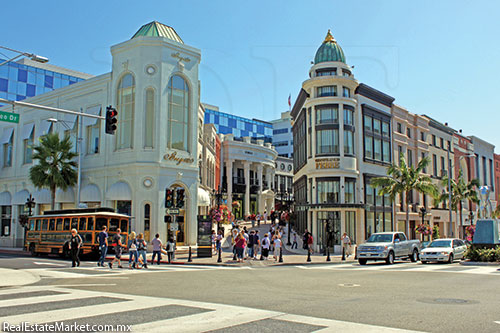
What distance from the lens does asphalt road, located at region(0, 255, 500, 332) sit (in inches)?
347

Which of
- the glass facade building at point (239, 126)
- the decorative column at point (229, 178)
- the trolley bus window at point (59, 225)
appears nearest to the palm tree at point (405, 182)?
the trolley bus window at point (59, 225)

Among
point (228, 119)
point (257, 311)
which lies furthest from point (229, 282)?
point (228, 119)

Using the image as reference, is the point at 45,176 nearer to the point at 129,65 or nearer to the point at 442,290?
the point at 129,65

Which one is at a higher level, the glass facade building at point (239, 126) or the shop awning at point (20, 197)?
the glass facade building at point (239, 126)

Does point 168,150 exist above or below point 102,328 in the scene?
above

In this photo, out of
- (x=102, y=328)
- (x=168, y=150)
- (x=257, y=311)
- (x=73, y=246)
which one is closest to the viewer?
(x=102, y=328)

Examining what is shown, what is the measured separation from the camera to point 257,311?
30.7 ft

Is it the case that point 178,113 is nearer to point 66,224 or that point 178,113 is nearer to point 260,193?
point 66,224

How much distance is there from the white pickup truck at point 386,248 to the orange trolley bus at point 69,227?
1477 centimetres

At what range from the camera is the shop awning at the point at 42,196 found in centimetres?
4197

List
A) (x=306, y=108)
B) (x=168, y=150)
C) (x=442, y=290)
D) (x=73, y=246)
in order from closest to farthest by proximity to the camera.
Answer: (x=442, y=290) < (x=73, y=246) < (x=168, y=150) < (x=306, y=108)

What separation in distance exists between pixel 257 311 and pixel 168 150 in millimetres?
27390

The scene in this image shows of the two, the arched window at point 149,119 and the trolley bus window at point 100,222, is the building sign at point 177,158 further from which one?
the trolley bus window at point 100,222

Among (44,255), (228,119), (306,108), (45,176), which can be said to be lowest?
(44,255)
